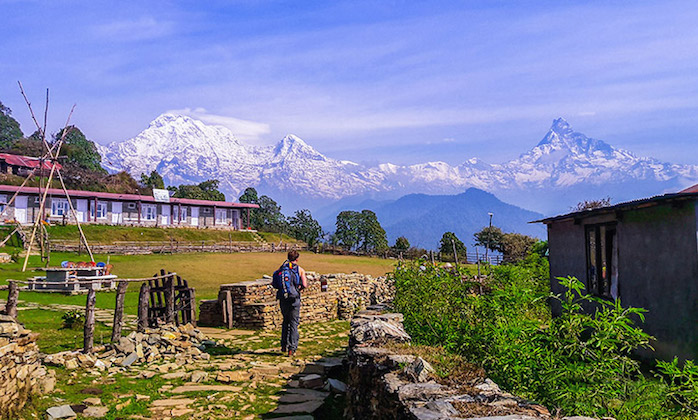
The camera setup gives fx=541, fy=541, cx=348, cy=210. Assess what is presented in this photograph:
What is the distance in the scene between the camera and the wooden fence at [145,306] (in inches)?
388

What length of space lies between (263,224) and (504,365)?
79.9 m

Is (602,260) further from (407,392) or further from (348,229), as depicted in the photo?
(348,229)

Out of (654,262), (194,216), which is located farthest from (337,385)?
(194,216)

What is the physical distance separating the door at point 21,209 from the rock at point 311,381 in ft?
162

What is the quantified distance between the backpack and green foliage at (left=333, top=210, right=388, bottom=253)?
203 feet

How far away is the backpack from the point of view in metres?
10.5

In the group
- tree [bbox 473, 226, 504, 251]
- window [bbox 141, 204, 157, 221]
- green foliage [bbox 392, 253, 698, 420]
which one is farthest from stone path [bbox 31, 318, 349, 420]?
window [bbox 141, 204, 157, 221]

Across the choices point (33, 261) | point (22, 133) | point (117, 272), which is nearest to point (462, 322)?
point (117, 272)

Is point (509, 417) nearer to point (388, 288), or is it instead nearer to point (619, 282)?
point (619, 282)

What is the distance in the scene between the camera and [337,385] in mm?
8133

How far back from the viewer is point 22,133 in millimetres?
103875

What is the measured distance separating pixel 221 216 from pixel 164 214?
7122 millimetres

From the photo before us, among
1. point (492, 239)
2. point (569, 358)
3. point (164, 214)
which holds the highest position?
point (164, 214)

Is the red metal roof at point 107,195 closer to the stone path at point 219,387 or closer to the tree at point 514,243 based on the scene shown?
the tree at point 514,243
